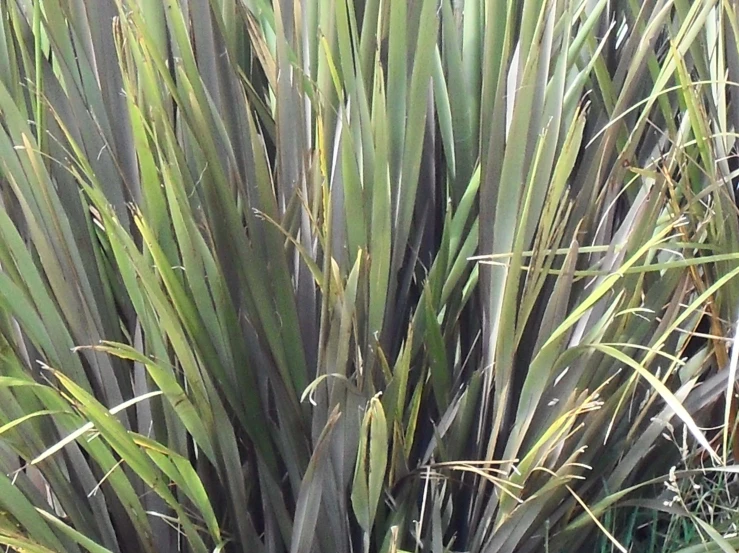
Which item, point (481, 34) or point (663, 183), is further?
point (481, 34)

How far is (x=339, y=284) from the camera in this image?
1.50 ft

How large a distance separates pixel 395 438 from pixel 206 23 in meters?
0.32

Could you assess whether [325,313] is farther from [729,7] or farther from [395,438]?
[729,7]

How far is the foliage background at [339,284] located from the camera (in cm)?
48

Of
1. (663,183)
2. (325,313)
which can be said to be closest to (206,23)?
(325,313)

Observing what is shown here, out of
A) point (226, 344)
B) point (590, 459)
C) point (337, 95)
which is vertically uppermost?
point (337, 95)

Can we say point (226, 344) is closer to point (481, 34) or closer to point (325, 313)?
point (325, 313)

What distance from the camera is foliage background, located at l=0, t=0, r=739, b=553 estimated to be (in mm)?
481

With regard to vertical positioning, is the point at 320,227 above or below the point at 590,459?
above

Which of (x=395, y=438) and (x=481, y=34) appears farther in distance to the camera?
(x=481, y=34)

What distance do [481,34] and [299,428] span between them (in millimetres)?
357

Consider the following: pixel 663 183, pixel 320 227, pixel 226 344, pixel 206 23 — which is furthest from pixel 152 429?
pixel 663 183

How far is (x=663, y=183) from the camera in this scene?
1.62 feet

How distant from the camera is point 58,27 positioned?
20.8 inches
